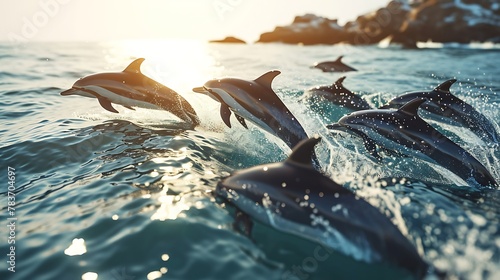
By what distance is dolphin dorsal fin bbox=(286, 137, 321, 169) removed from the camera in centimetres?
425

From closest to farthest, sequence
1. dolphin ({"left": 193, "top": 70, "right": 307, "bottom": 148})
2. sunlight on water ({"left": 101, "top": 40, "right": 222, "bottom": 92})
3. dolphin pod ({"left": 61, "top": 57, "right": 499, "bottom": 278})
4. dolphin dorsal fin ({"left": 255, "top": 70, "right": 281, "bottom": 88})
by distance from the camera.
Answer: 1. dolphin pod ({"left": 61, "top": 57, "right": 499, "bottom": 278})
2. dolphin ({"left": 193, "top": 70, "right": 307, "bottom": 148})
3. dolphin dorsal fin ({"left": 255, "top": 70, "right": 281, "bottom": 88})
4. sunlight on water ({"left": 101, "top": 40, "right": 222, "bottom": 92})

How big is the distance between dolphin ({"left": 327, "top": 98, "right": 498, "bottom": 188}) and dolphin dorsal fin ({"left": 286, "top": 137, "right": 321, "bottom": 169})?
3373mm

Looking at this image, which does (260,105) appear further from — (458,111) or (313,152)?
(458,111)

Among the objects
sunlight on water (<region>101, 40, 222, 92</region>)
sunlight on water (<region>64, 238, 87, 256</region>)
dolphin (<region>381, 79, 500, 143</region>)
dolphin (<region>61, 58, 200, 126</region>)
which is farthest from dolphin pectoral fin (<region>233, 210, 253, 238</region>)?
sunlight on water (<region>101, 40, 222, 92</region>)

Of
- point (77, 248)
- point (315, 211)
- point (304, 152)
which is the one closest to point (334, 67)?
point (304, 152)

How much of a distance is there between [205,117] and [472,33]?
7799 cm

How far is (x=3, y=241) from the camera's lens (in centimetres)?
434

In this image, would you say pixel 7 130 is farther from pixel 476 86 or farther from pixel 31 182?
pixel 476 86

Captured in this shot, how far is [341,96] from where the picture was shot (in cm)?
1185

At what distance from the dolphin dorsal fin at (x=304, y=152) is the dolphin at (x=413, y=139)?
11.1ft

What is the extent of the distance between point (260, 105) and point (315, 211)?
3787mm

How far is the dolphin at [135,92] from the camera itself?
8.90m

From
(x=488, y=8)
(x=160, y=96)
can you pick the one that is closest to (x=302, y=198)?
(x=160, y=96)

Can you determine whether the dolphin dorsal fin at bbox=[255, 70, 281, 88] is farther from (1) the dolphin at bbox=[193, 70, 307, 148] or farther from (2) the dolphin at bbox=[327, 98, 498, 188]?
(2) the dolphin at bbox=[327, 98, 498, 188]
